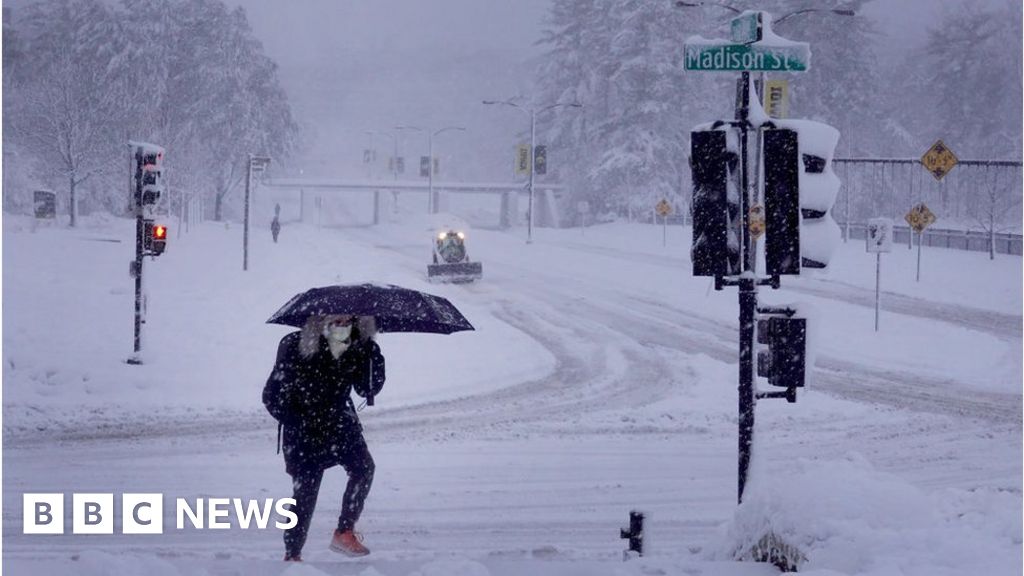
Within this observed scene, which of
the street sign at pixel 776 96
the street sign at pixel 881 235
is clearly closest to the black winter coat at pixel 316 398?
the street sign at pixel 881 235

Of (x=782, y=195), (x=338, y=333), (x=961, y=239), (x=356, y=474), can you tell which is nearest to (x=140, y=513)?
(x=356, y=474)

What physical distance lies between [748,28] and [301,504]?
478 cm

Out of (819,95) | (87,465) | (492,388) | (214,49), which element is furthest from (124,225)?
(87,465)

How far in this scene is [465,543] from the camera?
867 cm

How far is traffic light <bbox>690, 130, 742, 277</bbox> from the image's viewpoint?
7.43 meters

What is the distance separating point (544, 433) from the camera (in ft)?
43.7

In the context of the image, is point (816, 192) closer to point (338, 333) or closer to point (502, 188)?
point (338, 333)

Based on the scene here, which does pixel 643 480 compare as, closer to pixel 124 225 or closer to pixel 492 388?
pixel 492 388

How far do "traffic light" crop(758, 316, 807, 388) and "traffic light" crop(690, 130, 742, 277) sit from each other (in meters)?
0.60

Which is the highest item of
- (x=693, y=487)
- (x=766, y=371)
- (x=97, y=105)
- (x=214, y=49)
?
(x=214, y=49)

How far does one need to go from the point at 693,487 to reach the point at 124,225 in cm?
4851

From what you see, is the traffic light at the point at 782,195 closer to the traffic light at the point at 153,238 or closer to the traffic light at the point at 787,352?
the traffic light at the point at 787,352

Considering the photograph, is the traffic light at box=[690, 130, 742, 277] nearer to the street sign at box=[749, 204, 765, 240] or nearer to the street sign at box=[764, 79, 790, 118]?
the street sign at box=[749, 204, 765, 240]

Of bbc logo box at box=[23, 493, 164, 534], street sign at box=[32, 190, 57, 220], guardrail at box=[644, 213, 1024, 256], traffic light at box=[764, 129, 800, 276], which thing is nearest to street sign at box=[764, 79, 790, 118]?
guardrail at box=[644, 213, 1024, 256]
